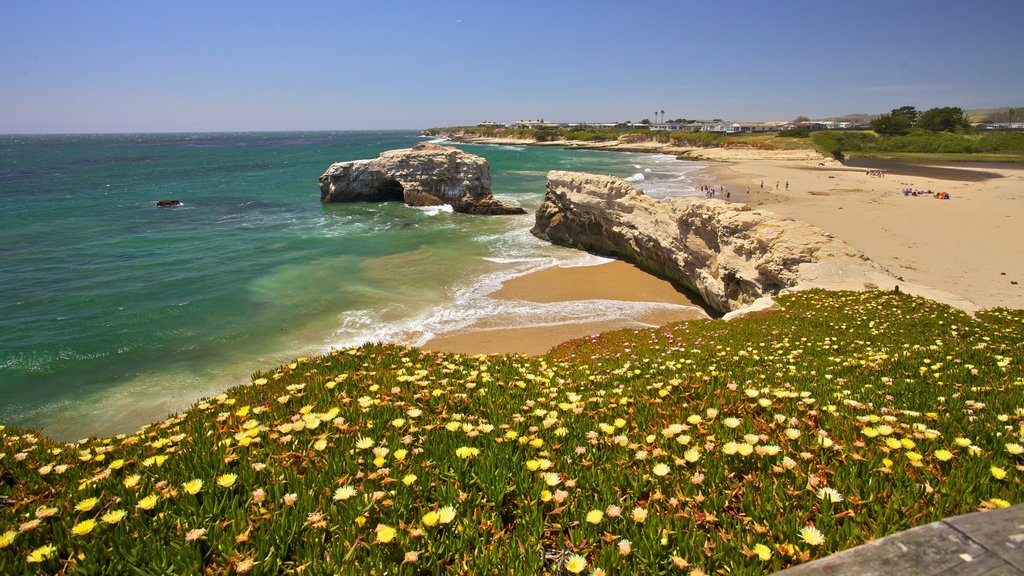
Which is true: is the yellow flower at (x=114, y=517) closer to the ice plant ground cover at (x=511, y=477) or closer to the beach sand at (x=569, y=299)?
the ice plant ground cover at (x=511, y=477)

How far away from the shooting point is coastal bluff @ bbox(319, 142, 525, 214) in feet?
141

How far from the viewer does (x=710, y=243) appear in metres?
19.3

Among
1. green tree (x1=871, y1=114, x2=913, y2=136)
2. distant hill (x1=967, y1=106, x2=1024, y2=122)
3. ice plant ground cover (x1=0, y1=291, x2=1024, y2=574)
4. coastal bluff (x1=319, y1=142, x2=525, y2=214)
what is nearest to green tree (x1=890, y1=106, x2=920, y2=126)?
green tree (x1=871, y1=114, x2=913, y2=136)

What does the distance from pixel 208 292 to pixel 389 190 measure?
1183 inches

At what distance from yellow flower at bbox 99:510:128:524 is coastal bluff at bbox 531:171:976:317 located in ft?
43.2

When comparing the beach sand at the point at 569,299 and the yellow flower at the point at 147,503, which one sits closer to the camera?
the yellow flower at the point at 147,503

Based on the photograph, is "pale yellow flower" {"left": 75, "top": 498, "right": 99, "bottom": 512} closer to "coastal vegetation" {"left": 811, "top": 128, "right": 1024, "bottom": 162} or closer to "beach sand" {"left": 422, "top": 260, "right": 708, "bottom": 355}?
"beach sand" {"left": 422, "top": 260, "right": 708, "bottom": 355}

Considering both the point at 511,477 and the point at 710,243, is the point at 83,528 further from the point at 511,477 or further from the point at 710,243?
the point at 710,243

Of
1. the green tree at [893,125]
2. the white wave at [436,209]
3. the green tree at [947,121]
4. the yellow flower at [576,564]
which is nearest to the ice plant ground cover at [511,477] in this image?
the yellow flower at [576,564]

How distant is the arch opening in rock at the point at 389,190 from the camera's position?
158 feet

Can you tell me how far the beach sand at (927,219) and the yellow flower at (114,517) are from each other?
2321 centimetres

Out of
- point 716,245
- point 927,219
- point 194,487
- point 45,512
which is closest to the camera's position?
point 45,512

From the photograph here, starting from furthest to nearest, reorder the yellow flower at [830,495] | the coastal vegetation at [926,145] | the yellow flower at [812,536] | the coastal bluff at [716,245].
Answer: the coastal vegetation at [926,145]
the coastal bluff at [716,245]
the yellow flower at [830,495]
the yellow flower at [812,536]

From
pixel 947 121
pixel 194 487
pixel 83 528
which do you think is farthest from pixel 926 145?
pixel 83 528
